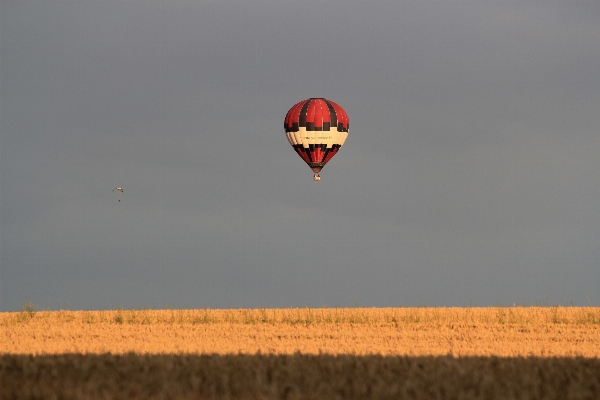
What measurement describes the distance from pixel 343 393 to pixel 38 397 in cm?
486

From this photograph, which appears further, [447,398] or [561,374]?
[561,374]

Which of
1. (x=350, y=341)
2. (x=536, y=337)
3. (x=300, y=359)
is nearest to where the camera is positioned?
(x=300, y=359)

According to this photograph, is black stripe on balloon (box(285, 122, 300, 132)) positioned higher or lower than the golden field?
higher

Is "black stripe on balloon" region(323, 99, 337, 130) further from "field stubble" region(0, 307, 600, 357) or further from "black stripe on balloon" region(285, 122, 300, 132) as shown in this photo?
"field stubble" region(0, 307, 600, 357)

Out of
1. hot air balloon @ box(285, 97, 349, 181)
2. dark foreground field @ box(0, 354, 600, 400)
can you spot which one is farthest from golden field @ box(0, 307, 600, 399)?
hot air balloon @ box(285, 97, 349, 181)

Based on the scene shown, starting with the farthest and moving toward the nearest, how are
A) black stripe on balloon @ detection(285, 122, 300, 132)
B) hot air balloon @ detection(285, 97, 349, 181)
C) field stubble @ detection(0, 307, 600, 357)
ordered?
black stripe on balloon @ detection(285, 122, 300, 132) < hot air balloon @ detection(285, 97, 349, 181) < field stubble @ detection(0, 307, 600, 357)

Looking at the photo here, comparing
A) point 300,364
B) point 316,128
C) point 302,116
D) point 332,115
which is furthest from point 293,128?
point 300,364

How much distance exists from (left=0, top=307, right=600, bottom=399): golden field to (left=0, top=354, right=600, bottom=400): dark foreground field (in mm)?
27

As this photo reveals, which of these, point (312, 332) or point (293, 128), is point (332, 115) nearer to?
point (293, 128)

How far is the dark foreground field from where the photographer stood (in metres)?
13.8

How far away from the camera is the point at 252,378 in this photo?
1516 centimetres

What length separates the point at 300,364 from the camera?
1688 cm

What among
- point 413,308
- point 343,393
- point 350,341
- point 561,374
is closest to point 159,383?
point 343,393

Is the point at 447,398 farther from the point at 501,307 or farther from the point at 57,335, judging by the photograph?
the point at 501,307
